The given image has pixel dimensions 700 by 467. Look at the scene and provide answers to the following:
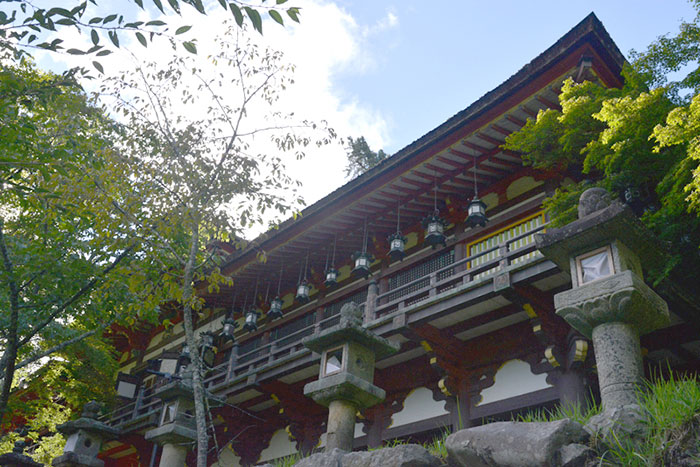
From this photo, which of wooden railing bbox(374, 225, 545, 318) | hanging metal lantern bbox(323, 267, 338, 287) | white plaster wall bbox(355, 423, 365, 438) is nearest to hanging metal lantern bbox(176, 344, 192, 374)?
hanging metal lantern bbox(323, 267, 338, 287)

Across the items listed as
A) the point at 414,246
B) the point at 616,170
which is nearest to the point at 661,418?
the point at 616,170

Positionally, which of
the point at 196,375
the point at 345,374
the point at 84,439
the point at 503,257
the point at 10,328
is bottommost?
the point at 345,374

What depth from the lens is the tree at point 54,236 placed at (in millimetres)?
9023

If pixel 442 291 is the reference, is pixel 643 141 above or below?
above

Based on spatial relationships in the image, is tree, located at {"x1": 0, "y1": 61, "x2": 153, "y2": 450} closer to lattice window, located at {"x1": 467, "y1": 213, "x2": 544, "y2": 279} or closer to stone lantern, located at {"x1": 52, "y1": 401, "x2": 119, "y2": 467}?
stone lantern, located at {"x1": 52, "y1": 401, "x2": 119, "y2": 467}

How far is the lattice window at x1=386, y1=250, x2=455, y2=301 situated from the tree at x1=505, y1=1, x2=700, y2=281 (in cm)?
339

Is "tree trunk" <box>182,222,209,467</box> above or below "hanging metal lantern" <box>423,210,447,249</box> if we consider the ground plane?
below

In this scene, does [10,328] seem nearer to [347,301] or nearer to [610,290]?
[347,301]

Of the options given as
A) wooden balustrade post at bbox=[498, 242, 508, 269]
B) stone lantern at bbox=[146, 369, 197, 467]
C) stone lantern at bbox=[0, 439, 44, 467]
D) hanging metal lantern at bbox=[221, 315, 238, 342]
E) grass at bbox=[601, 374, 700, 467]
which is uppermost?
hanging metal lantern at bbox=[221, 315, 238, 342]

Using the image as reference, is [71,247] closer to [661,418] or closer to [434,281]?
[434,281]

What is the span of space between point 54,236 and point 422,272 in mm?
8642

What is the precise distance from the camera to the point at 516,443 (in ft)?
17.2

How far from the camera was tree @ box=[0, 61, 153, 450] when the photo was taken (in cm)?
902

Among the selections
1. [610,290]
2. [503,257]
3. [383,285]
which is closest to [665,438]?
[610,290]
